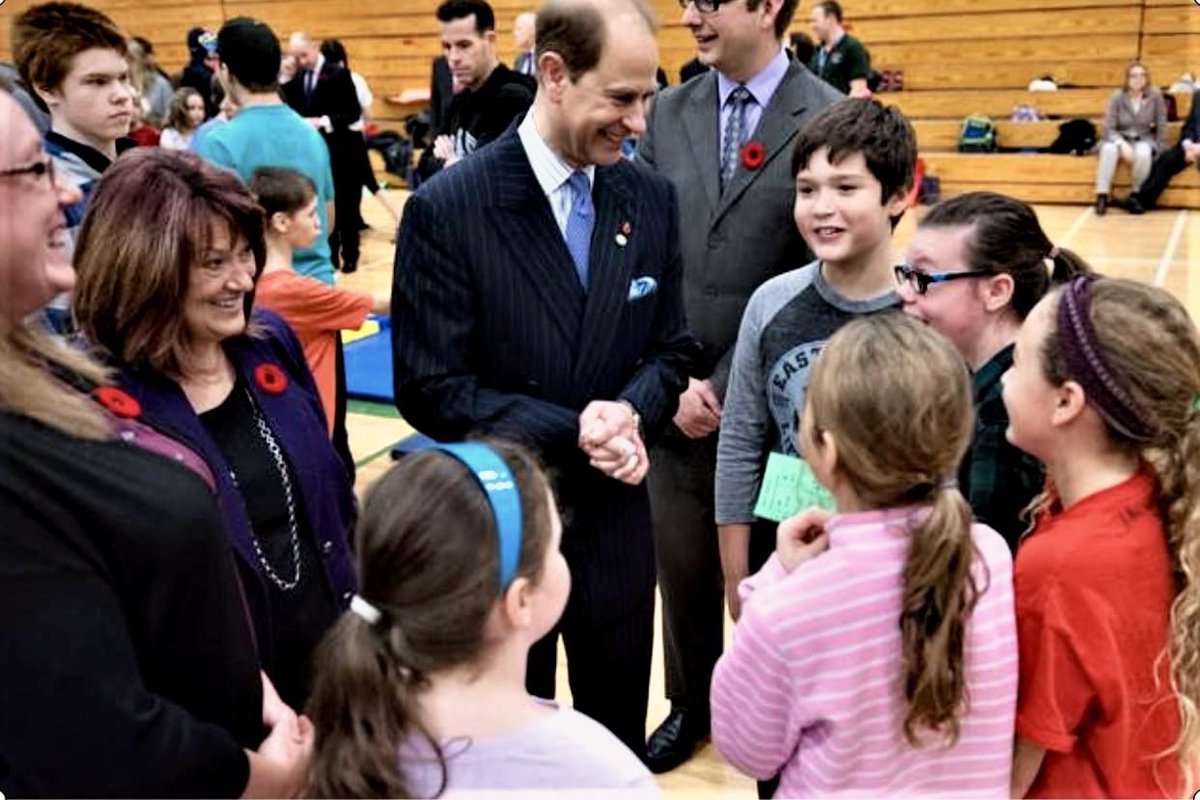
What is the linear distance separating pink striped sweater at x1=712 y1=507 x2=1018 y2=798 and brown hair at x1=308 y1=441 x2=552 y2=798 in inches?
14.2

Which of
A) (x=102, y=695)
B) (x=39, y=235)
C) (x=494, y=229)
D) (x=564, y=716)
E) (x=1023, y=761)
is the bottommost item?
(x=1023, y=761)

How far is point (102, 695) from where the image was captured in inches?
37.8

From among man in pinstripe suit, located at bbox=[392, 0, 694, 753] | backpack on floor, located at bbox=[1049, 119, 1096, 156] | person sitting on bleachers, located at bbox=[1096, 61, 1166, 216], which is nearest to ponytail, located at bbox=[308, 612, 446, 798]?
man in pinstripe suit, located at bbox=[392, 0, 694, 753]

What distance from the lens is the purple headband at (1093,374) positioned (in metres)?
1.29

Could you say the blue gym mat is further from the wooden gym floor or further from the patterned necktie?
the patterned necktie

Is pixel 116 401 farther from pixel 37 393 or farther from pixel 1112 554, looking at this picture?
pixel 1112 554

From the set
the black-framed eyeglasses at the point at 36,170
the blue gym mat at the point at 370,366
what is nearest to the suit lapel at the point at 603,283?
the black-framed eyeglasses at the point at 36,170

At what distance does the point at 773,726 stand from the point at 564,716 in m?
0.32

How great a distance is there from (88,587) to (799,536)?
0.83 m

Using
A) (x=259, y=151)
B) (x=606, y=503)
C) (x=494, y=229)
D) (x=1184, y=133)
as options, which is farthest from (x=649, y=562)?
(x=1184, y=133)

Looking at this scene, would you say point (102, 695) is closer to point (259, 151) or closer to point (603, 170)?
point (603, 170)

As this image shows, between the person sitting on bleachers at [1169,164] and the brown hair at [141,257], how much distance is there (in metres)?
9.74

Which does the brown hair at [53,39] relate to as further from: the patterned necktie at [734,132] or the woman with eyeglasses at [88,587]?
the woman with eyeglasses at [88,587]

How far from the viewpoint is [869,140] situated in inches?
72.0
